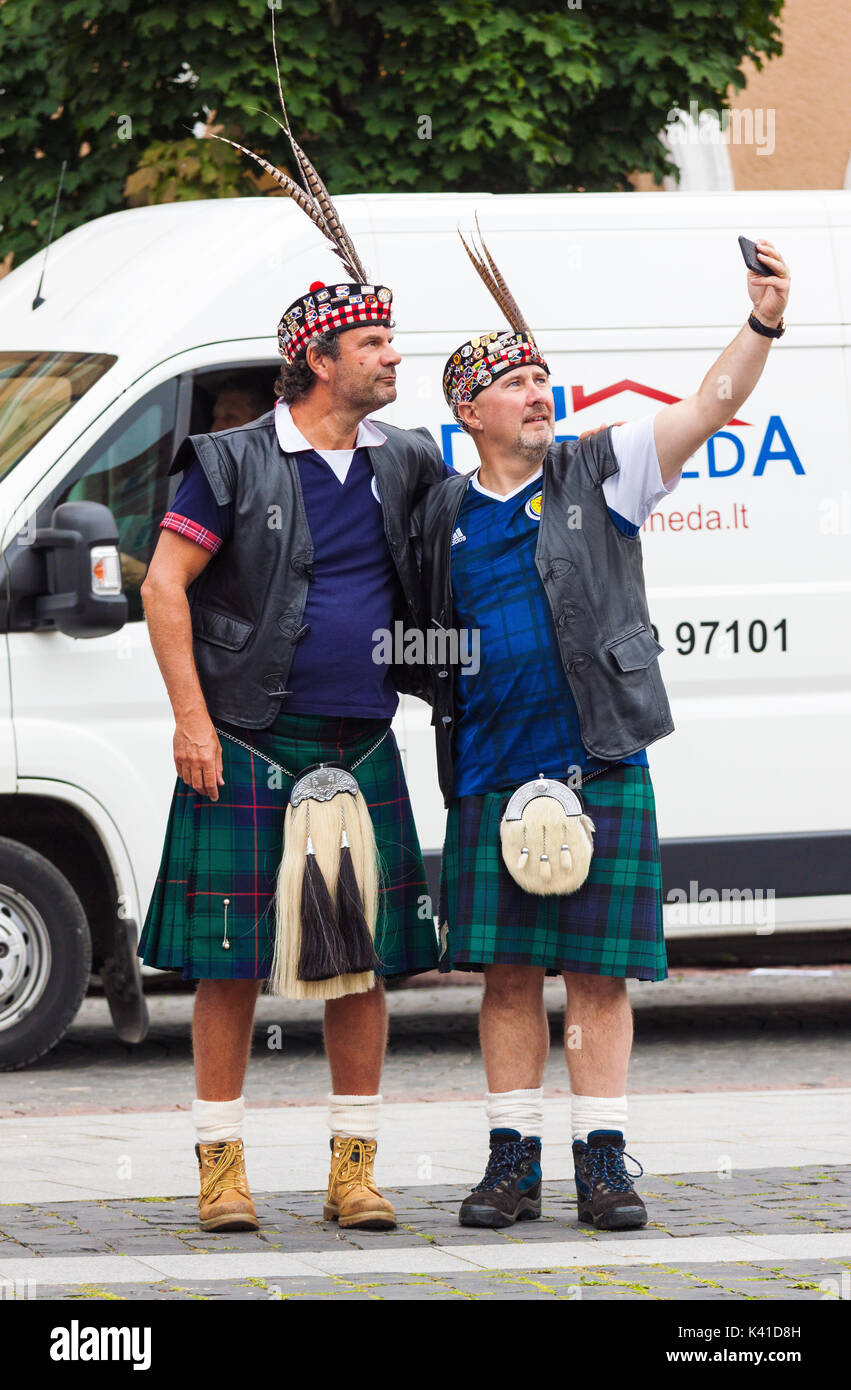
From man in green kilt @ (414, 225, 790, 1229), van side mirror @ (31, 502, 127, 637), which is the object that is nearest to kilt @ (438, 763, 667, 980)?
man in green kilt @ (414, 225, 790, 1229)

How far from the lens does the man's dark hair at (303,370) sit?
16.8 ft

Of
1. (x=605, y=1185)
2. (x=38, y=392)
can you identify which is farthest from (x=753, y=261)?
(x=38, y=392)

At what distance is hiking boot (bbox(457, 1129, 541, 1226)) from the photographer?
4961 mm

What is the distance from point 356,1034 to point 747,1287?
1.19 metres

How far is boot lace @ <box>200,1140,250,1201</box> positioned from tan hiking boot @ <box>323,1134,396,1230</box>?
187 mm

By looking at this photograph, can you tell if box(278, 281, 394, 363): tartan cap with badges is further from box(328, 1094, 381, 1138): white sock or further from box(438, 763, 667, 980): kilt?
box(328, 1094, 381, 1138): white sock

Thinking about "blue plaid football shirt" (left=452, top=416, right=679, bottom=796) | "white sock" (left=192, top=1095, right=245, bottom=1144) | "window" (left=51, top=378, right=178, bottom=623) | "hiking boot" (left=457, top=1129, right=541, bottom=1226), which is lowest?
"hiking boot" (left=457, top=1129, right=541, bottom=1226)

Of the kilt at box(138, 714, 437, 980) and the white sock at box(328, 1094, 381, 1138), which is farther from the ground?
the kilt at box(138, 714, 437, 980)

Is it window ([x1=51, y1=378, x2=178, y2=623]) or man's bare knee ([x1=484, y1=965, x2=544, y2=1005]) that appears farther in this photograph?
window ([x1=51, y1=378, x2=178, y2=623])

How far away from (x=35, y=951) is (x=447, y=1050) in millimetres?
1602

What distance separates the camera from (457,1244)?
4.77 meters

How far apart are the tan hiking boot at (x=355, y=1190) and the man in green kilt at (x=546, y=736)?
185 millimetres

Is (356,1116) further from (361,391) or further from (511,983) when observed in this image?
(361,391)

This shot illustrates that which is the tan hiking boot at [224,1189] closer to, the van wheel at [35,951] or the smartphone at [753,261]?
the smartphone at [753,261]
